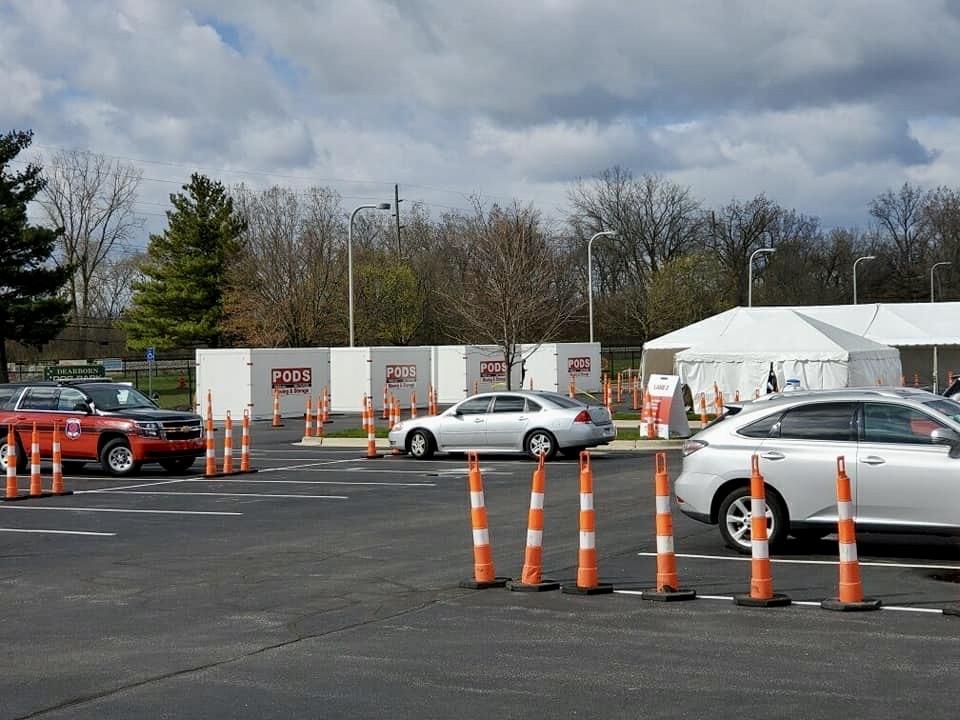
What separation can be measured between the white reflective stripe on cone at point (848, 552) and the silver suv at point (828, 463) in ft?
8.35

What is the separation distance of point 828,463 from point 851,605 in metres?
2.88

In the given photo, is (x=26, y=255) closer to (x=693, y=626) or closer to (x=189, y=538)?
(x=189, y=538)

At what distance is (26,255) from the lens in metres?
54.5

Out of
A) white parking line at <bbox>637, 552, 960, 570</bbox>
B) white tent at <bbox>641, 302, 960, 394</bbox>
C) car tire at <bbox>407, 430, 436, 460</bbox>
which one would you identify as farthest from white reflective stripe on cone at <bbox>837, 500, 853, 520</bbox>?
white tent at <bbox>641, 302, 960, 394</bbox>

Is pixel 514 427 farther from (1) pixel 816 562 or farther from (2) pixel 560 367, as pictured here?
(2) pixel 560 367

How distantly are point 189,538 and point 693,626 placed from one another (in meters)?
7.61

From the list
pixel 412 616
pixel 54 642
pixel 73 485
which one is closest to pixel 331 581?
pixel 412 616

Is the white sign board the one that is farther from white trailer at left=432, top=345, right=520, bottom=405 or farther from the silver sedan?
white trailer at left=432, top=345, right=520, bottom=405

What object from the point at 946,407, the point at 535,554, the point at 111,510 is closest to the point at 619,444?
the point at 111,510

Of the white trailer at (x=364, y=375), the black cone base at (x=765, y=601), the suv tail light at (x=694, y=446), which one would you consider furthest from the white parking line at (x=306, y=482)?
the white trailer at (x=364, y=375)

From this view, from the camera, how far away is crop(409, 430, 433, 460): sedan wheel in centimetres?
2681

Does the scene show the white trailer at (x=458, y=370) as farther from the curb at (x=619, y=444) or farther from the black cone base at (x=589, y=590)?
the black cone base at (x=589, y=590)

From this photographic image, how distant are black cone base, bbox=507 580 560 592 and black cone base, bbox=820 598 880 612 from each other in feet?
7.52

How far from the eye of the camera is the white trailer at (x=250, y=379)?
146ft
